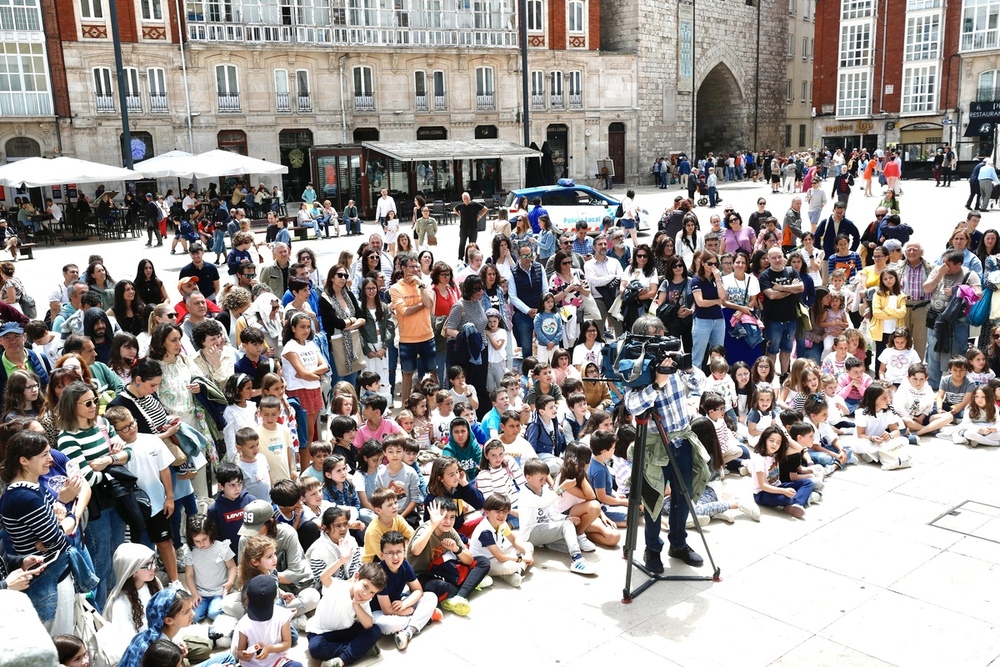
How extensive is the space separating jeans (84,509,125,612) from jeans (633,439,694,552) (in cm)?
350

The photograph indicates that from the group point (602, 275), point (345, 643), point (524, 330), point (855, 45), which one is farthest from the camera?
point (855, 45)

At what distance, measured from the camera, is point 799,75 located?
180 ft

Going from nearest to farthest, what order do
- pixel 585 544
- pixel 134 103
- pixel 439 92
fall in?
pixel 585 544, pixel 134 103, pixel 439 92

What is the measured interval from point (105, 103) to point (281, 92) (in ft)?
21.3

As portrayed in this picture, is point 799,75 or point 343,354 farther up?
point 799,75

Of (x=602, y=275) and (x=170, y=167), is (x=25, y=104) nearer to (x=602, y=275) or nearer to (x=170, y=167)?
(x=170, y=167)

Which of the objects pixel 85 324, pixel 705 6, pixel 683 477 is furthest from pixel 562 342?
pixel 705 6

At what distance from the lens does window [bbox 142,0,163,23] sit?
31734mm

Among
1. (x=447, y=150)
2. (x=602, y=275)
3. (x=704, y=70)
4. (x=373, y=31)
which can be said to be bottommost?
(x=602, y=275)

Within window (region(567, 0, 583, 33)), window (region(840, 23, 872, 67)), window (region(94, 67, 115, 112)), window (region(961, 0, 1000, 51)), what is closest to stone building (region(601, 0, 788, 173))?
window (region(567, 0, 583, 33))

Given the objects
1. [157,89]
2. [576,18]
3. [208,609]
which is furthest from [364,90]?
[208,609]

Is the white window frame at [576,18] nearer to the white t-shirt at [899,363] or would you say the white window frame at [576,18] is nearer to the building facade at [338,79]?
the building facade at [338,79]

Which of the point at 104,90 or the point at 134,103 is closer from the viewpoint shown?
the point at 104,90

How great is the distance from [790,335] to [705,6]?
135ft
